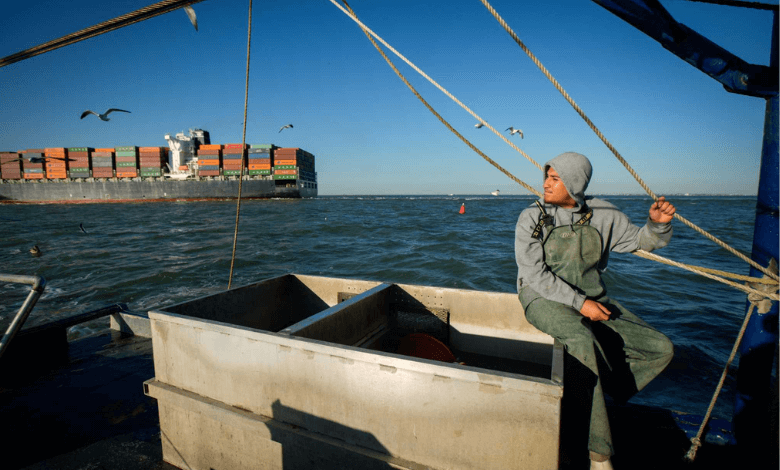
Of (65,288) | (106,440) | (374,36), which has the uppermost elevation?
(374,36)

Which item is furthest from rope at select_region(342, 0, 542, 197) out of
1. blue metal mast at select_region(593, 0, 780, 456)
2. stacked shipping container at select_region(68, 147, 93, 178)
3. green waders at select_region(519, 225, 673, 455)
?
stacked shipping container at select_region(68, 147, 93, 178)

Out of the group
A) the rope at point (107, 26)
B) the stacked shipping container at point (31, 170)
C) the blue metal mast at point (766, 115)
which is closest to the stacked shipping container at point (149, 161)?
the stacked shipping container at point (31, 170)

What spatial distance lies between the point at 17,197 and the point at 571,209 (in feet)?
262

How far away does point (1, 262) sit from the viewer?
39.8ft

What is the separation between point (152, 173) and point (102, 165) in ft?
27.5

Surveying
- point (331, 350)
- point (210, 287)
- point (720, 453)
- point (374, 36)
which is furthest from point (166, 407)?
point (210, 287)

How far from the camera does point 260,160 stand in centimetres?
5934

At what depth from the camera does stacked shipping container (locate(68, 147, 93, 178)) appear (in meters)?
55.5

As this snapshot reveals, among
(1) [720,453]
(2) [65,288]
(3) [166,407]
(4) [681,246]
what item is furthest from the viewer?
(4) [681,246]

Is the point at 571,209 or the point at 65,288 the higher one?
the point at 571,209

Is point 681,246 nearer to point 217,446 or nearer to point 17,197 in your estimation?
point 217,446

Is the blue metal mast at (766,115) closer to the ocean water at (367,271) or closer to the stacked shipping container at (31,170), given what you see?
the ocean water at (367,271)

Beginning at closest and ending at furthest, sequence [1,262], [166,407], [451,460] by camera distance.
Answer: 1. [451,460]
2. [166,407]
3. [1,262]

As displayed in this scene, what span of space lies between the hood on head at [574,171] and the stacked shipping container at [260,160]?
62067mm
